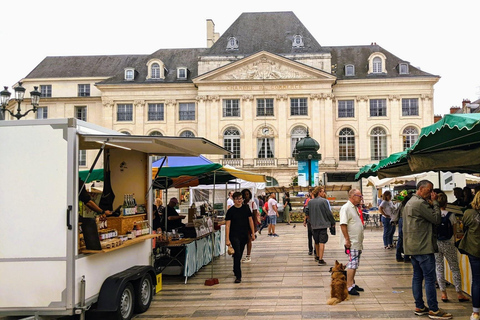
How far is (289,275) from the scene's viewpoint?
11.1m

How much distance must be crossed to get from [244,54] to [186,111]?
26.4ft

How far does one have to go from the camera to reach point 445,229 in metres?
7.93

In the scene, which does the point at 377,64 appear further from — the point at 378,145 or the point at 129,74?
the point at 129,74

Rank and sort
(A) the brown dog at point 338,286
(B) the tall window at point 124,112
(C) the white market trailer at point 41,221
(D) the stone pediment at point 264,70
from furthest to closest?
1. (B) the tall window at point 124,112
2. (D) the stone pediment at point 264,70
3. (A) the brown dog at point 338,286
4. (C) the white market trailer at point 41,221

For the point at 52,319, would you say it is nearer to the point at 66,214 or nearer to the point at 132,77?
the point at 66,214

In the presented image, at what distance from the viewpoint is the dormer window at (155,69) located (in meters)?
53.1

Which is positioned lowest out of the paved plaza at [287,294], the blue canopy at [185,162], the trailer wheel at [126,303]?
the paved plaza at [287,294]

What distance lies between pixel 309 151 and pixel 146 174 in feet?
49.3

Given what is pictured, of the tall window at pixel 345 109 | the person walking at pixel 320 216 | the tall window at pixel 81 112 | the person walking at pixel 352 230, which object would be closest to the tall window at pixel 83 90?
the tall window at pixel 81 112

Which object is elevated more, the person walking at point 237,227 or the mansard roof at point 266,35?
the mansard roof at point 266,35

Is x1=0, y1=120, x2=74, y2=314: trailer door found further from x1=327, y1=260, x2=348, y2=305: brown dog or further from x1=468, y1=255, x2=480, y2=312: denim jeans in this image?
x1=468, y1=255, x2=480, y2=312: denim jeans

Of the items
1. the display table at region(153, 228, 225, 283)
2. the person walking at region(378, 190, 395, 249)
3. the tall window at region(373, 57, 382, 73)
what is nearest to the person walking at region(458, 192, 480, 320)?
the display table at region(153, 228, 225, 283)

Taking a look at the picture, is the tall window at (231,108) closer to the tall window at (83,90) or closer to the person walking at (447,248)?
the tall window at (83,90)

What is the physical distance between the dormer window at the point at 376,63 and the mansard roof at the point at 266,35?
516 centimetres
